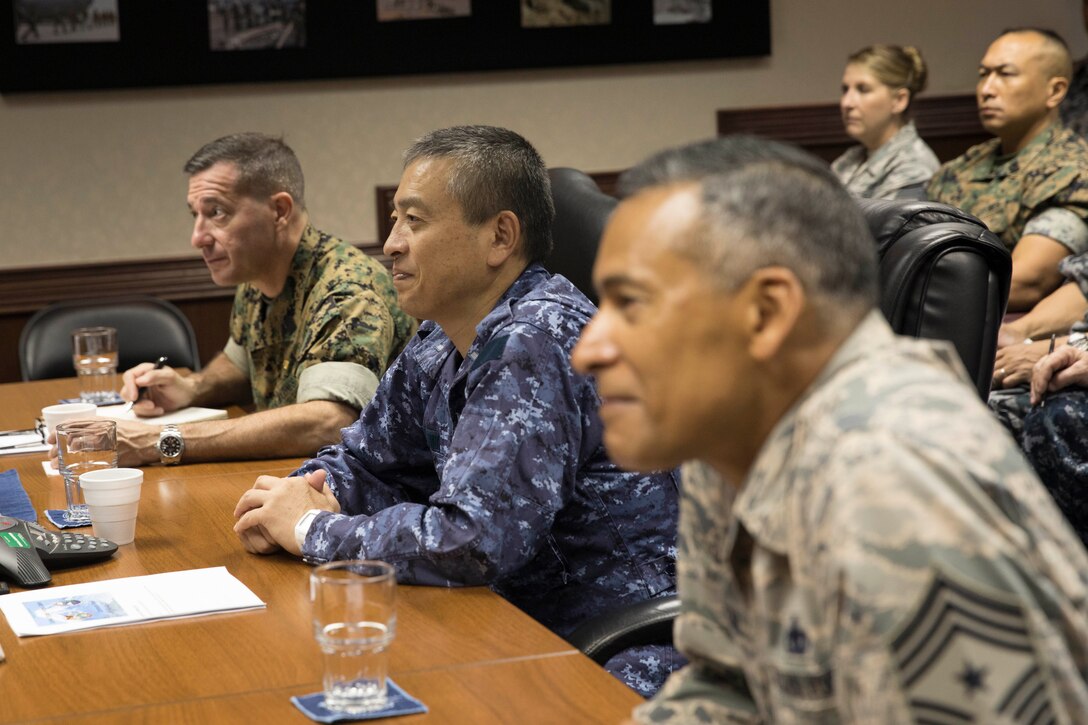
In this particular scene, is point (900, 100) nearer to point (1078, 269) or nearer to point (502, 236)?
point (1078, 269)

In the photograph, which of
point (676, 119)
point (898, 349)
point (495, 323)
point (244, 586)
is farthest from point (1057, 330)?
point (898, 349)

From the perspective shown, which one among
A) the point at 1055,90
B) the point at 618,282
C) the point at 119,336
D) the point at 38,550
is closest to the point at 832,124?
the point at 1055,90

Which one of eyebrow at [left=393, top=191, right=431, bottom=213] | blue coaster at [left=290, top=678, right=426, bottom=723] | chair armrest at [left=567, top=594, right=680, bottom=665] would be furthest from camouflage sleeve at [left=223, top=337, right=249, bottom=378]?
blue coaster at [left=290, top=678, right=426, bottom=723]

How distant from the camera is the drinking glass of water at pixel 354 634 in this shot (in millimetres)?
1315

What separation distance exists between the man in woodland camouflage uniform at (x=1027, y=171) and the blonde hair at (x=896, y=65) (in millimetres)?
393

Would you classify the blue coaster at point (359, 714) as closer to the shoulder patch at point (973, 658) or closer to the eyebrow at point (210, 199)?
the shoulder patch at point (973, 658)

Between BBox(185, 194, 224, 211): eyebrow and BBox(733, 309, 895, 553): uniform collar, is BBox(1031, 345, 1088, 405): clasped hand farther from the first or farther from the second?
BBox(733, 309, 895, 553): uniform collar

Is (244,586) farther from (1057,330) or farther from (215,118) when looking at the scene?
(215,118)

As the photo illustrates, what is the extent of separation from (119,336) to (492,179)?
2384 mm

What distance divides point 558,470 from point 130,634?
56 cm

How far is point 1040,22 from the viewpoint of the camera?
549 cm

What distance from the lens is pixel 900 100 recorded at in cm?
504

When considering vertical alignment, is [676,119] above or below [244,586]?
above

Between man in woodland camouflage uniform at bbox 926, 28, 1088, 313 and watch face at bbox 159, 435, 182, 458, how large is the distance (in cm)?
251
